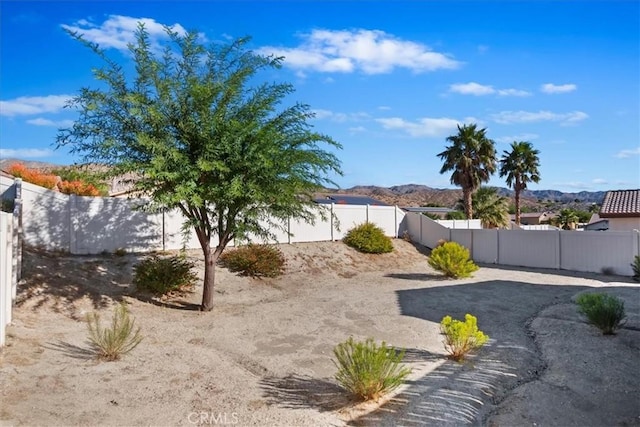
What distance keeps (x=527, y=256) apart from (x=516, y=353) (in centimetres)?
1590

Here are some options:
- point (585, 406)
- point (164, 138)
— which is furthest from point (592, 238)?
point (164, 138)

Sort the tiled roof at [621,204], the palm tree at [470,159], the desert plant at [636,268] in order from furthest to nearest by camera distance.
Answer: the palm tree at [470,159]
the tiled roof at [621,204]
the desert plant at [636,268]

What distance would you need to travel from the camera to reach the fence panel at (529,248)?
22.0 metres

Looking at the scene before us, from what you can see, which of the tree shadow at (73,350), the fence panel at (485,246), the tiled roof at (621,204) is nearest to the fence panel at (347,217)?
the fence panel at (485,246)

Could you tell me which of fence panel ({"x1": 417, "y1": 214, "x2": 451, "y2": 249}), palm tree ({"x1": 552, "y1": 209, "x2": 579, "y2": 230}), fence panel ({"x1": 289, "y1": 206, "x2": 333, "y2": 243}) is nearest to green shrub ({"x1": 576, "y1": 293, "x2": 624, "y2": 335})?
fence panel ({"x1": 289, "y1": 206, "x2": 333, "y2": 243})

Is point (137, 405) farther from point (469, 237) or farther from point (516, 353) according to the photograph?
point (469, 237)

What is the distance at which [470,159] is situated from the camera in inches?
1377

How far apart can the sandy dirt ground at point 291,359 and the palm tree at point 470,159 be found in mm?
20564

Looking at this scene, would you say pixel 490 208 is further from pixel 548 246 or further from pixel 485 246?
pixel 548 246

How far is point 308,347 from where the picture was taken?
9.07m

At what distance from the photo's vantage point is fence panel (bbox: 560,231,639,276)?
19.3 metres

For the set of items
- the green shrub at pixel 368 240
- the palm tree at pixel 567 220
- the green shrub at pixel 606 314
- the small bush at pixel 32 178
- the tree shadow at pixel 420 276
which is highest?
the small bush at pixel 32 178

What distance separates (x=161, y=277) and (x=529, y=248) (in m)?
17.7

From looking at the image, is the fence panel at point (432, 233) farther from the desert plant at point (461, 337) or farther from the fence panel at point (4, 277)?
the fence panel at point (4, 277)
